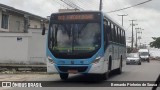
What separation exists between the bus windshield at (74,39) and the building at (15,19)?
860 inches

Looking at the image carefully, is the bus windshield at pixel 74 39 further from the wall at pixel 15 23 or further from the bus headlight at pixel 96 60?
the wall at pixel 15 23

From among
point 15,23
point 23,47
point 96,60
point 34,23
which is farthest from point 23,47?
point 96,60

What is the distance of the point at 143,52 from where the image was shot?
7025cm

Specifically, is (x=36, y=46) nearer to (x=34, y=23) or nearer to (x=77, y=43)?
(x=34, y=23)

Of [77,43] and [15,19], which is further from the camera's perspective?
[15,19]

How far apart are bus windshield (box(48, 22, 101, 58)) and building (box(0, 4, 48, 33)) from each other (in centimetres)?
2185

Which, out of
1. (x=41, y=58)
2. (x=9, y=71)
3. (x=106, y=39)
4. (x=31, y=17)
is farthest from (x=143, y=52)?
(x=106, y=39)

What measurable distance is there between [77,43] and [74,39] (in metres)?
0.25

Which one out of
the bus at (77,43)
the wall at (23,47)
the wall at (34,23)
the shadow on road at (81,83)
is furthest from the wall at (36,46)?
the bus at (77,43)

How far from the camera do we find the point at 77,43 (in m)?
17.2

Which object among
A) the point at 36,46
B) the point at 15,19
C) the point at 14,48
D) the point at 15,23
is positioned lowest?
the point at 14,48

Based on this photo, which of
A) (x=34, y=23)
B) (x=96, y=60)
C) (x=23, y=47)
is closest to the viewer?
(x=96, y=60)

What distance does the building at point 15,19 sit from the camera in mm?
39719

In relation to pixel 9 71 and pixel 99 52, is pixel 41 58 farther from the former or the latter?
pixel 99 52
